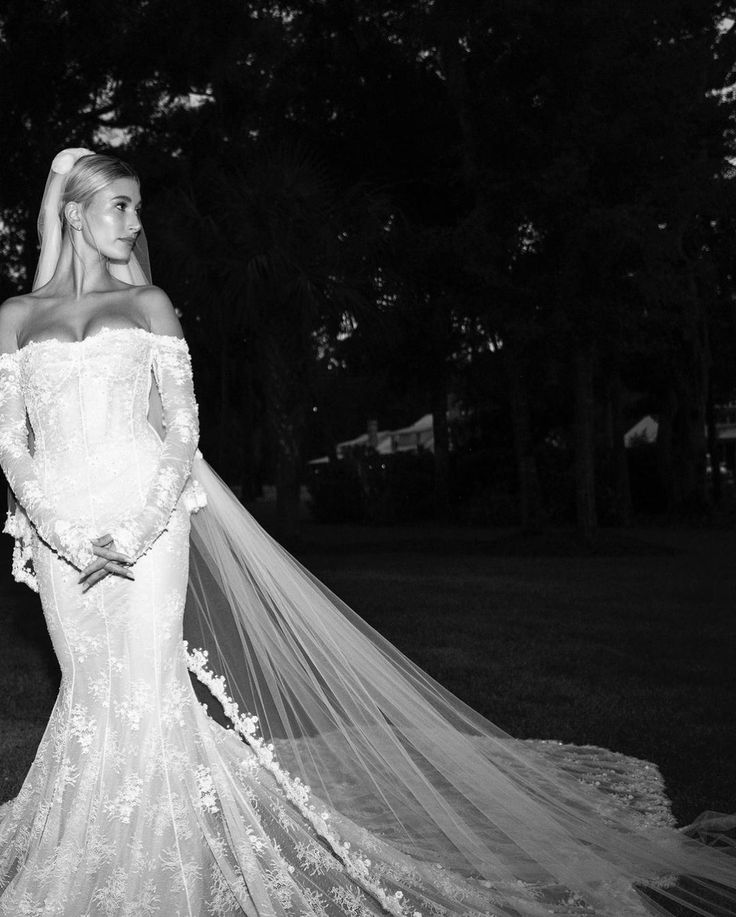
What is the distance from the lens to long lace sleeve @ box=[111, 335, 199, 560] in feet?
11.8

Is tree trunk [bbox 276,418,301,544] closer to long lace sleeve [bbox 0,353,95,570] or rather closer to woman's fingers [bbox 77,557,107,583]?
long lace sleeve [bbox 0,353,95,570]

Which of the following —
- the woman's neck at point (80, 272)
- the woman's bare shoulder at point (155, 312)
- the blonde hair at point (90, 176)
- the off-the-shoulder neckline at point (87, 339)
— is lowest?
the off-the-shoulder neckline at point (87, 339)

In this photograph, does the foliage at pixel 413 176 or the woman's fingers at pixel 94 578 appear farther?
the foliage at pixel 413 176

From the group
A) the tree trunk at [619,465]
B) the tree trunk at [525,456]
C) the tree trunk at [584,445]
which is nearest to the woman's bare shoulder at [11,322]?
the tree trunk at [584,445]

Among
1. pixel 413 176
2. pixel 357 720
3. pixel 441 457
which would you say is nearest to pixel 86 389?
pixel 357 720

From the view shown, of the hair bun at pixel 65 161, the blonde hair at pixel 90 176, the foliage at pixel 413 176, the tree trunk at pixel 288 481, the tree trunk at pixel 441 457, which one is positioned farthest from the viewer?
the tree trunk at pixel 441 457

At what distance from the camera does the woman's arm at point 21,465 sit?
3.60 meters

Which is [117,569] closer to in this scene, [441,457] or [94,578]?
[94,578]

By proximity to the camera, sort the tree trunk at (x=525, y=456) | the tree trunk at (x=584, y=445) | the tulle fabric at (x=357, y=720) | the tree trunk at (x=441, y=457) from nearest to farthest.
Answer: the tulle fabric at (x=357, y=720), the tree trunk at (x=584, y=445), the tree trunk at (x=525, y=456), the tree trunk at (x=441, y=457)

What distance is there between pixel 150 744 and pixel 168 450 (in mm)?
969

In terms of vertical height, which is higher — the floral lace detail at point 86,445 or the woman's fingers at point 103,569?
the floral lace detail at point 86,445

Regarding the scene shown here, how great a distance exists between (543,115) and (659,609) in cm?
966

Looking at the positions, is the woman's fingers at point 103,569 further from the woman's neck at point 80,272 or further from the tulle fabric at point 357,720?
the woman's neck at point 80,272

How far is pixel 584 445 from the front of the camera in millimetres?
20516
